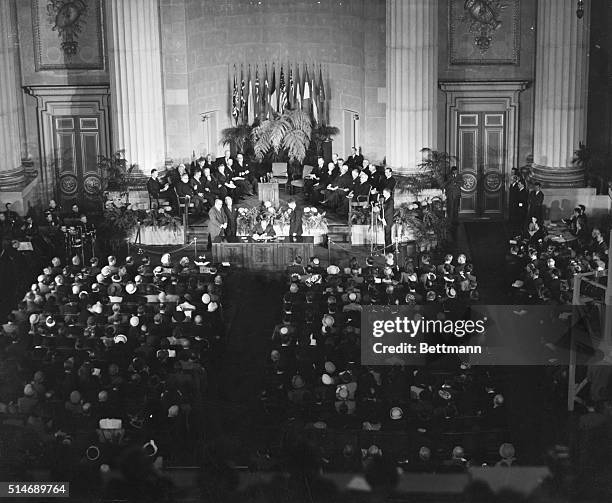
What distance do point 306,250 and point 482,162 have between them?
836 centimetres

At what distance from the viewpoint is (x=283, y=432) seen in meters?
27.4

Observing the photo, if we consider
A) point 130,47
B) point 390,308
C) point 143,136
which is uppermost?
point 130,47

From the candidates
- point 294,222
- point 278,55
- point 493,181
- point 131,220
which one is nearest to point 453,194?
point 493,181

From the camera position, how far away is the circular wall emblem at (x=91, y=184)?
4412 cm

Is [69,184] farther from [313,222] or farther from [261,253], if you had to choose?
[313,222]

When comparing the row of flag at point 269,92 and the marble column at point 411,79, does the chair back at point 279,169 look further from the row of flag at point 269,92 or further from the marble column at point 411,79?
the marble column at point 411,79

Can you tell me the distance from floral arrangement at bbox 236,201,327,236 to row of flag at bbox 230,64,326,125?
22.1ft

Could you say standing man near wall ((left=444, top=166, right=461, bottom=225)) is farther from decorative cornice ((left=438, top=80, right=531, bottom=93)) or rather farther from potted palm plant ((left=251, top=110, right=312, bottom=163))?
potted palm plant ((left=251, top=110, right=312, bottom=163))

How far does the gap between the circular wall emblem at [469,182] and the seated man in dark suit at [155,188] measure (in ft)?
29.1

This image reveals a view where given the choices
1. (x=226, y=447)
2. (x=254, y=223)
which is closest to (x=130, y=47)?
(x=254, y=223)

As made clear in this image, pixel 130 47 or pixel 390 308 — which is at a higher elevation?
pixel 130 47

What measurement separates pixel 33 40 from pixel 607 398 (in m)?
22.3

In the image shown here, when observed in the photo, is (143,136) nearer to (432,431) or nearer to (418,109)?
(418,109)

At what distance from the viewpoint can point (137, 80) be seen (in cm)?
4062
